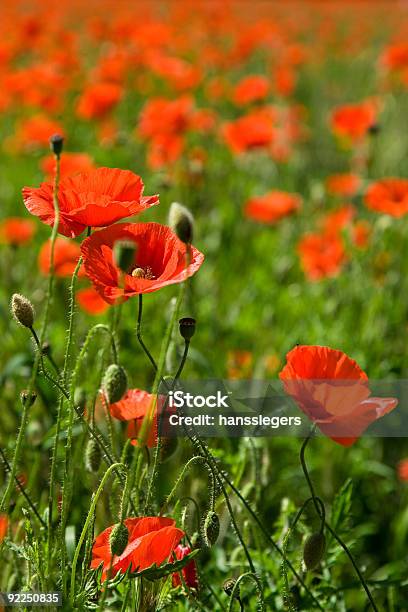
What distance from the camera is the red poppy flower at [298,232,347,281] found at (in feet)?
9.08

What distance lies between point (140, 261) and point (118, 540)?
1.37 feet

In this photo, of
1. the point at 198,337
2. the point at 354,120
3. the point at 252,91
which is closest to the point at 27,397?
the point at 198,337

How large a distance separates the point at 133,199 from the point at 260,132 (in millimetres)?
2346

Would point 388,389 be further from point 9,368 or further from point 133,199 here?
point 133,199

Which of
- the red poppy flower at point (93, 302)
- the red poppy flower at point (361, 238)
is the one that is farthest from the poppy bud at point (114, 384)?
the red poppy flower at point (361, 238)

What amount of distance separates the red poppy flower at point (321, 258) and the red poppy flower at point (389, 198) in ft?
0.89

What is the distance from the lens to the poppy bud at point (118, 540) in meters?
0.96

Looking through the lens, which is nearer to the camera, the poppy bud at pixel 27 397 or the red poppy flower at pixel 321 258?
the poppy bud at pixel 27 397

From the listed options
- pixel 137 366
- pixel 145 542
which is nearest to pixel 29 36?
pixel 137 366

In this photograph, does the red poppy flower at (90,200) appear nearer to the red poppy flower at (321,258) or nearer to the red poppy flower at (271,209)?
the red poppy flower at (321,258)

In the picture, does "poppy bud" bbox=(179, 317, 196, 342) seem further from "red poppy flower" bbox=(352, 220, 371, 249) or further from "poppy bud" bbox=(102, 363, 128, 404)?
"red poppy flower" bbox=(352, 220, 371, 249)

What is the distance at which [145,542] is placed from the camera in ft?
3.26

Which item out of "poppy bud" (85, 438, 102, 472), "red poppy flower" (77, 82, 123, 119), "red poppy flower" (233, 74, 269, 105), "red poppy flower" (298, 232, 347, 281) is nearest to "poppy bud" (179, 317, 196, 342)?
"poppy bud" (85, 438, 102, 472)

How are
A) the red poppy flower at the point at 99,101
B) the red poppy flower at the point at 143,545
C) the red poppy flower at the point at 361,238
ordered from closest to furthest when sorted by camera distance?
1. the red poppy flower at the point at 143,545
2. the red poppy flower at the point at 361,238
3. the red poppy flower at the point at 99,101
